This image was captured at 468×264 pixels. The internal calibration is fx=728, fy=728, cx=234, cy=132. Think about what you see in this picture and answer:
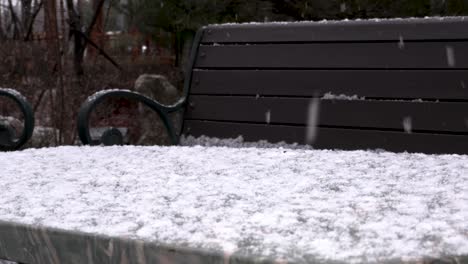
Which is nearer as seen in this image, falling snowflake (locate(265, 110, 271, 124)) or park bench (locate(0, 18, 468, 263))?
park bench (locate(0, 18, 468, 263))

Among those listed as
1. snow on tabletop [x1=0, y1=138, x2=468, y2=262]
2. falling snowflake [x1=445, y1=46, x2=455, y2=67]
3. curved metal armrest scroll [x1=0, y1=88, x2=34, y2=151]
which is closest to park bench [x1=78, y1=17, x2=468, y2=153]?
falling snowflake [x1=445, y1=46, x2=455, y2=67]

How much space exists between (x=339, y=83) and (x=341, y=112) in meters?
0.10

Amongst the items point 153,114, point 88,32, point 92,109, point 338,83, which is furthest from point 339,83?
point 88,32

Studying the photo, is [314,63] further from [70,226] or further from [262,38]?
[70,226]

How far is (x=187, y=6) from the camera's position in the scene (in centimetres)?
545

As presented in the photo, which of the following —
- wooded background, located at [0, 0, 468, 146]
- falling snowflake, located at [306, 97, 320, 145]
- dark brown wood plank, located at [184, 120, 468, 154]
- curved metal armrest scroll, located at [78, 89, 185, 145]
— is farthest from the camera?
wooded background, located at [0, 0, 468, 146]

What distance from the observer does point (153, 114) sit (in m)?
5.60

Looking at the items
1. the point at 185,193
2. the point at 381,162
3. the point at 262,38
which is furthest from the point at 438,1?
the point at 185,193

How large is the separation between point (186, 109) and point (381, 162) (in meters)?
1.33

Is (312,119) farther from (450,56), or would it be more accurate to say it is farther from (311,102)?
(450,56)

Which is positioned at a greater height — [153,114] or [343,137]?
[343,137]

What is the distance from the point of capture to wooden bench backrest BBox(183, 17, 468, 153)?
6.89 feet

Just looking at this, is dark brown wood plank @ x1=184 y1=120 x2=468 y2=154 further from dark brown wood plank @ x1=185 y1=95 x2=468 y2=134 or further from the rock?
the rock

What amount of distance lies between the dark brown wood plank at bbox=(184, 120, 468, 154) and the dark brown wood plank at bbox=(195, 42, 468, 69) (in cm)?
21
